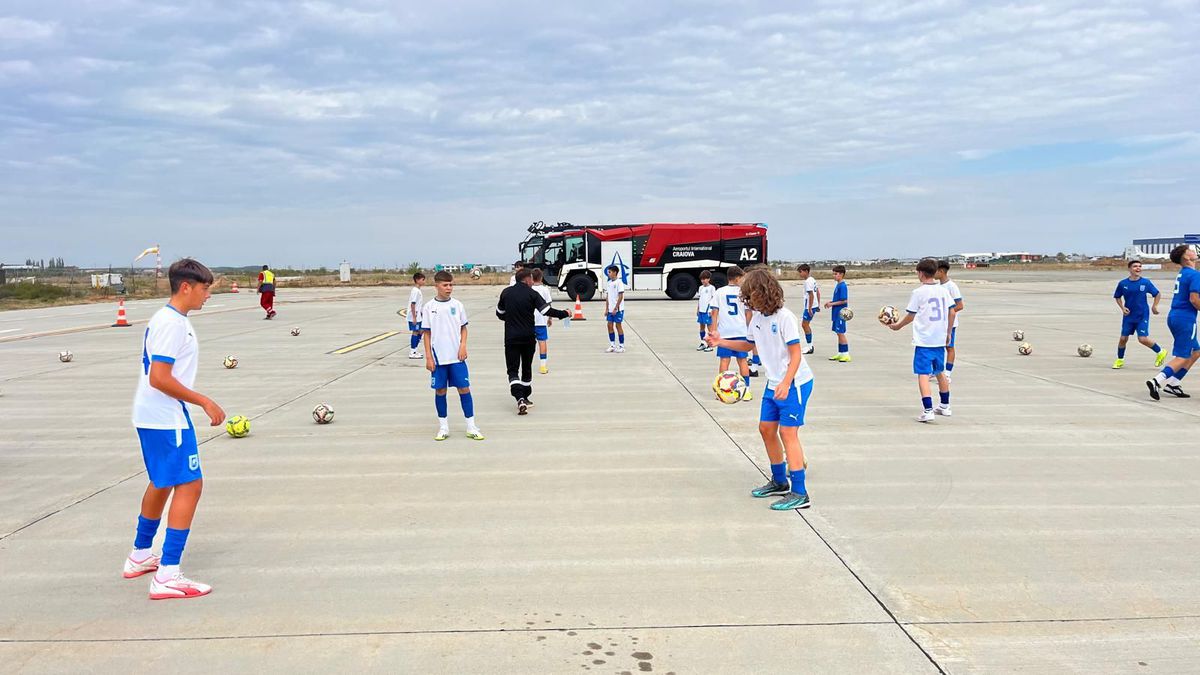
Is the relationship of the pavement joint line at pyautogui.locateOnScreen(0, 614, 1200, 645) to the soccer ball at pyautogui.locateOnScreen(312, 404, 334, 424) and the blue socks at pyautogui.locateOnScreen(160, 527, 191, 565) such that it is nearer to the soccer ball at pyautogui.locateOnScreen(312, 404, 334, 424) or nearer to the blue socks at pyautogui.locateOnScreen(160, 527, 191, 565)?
the blue socks at pyautogui.locateOnScreen(160, 527, 191, 565)

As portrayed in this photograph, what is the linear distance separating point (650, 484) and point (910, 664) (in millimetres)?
2932

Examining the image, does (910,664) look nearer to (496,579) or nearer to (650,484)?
(496,579)

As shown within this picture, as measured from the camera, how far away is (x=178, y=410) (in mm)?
4062

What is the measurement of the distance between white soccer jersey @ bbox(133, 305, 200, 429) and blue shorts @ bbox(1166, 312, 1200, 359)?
10185 mm

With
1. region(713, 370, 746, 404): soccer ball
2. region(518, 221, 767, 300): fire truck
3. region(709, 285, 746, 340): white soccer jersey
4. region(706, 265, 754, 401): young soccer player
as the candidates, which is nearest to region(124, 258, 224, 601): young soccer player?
region(713, 370, 746, 404): soccer ball

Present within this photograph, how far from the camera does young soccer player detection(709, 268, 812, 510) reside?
537 cm

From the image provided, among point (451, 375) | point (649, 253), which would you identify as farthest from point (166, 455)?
point (649, 253)

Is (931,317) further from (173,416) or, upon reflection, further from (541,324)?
(173,416)

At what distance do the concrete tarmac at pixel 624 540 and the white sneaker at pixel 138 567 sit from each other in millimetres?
60

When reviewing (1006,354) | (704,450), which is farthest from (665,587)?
(1006,354)

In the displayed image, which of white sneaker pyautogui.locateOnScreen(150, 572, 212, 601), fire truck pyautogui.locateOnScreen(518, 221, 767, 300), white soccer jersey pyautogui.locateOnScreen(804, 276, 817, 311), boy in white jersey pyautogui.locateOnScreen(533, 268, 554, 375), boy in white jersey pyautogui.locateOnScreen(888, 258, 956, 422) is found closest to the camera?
white sneaker pyautogui.locateOnScreen(150, 572, 212, 601)

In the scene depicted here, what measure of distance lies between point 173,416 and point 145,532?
0.74 m

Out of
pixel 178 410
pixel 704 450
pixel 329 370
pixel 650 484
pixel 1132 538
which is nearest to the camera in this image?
pixel 178 410

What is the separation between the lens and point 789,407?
536cm
